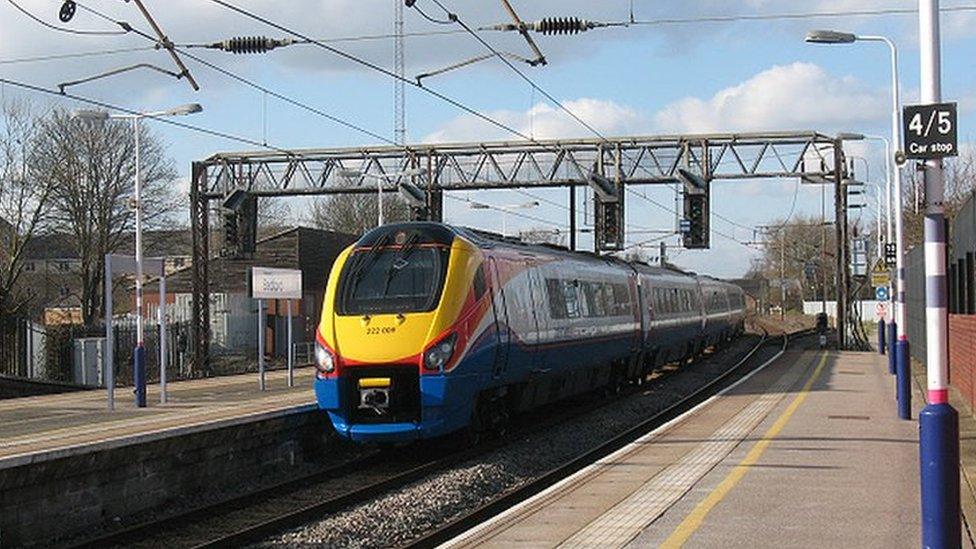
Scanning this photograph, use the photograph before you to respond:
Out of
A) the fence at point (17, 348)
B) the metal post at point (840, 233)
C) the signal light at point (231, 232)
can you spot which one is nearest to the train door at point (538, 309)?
the fence at point (17, 348)

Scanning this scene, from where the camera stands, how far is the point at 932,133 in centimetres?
909

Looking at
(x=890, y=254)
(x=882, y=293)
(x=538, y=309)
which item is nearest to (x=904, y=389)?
(x=538, y=309)

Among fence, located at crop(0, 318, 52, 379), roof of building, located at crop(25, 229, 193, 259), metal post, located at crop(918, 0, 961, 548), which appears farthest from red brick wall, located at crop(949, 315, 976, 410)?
roof of building, located at crop(25, 229, 193, 259)

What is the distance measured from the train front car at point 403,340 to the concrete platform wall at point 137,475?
43.2 inches

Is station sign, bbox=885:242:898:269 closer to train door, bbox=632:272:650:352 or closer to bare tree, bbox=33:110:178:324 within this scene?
train door, bbox=632:272:650:352

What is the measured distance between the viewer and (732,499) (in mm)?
12219

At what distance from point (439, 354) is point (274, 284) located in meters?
14.0

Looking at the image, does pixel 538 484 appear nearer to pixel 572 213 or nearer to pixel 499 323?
pixel 499 323

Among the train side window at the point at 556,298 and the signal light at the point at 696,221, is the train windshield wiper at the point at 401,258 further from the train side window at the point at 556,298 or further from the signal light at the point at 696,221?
the signal light at the point at 696,221

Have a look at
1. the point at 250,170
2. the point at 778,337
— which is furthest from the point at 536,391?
the point at 778,337

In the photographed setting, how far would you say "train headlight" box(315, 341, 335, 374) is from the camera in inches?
639

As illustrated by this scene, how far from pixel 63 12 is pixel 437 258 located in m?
6.68

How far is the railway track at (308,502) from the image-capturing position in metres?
11.9

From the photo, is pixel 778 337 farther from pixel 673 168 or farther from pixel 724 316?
pixel 673 168
